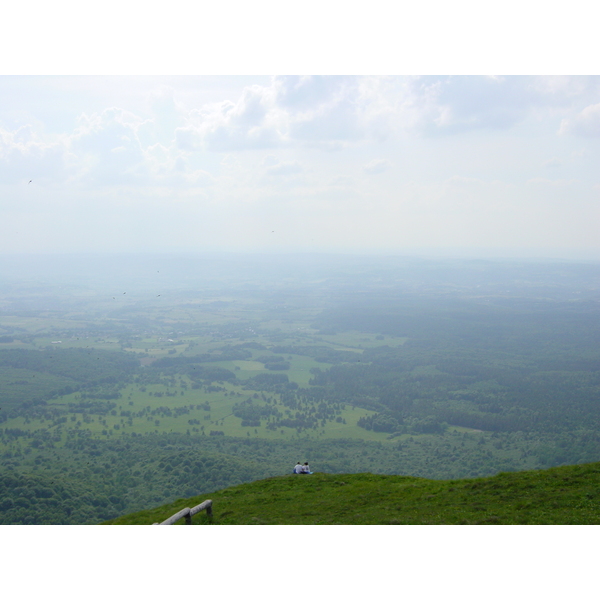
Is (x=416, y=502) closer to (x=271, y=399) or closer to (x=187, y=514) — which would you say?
(x=187, y=514)

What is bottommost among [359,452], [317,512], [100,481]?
[359,452]

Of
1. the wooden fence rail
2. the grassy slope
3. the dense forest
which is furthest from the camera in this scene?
the dense forest

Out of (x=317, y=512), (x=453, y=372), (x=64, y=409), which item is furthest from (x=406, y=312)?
(x=317, y=512)

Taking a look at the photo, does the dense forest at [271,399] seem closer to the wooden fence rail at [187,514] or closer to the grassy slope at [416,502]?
the grassy slope at [416,502]

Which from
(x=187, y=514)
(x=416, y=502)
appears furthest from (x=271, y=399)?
(x=187, y=514)

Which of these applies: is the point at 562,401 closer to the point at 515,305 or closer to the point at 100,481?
the point at 100,481

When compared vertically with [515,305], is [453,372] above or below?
below

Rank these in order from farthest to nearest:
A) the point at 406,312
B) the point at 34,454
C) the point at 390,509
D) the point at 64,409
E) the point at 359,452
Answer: the point at 406,312
the point at 64,409
the point at 359,452
the point at 34,454
the point at 390,509

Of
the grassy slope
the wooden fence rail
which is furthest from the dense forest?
the wooden fence rail

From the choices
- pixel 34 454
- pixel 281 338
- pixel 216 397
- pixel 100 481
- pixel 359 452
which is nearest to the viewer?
pixel 100 481

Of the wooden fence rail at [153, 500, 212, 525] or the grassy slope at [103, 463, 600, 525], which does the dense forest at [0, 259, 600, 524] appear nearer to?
the grassy slope at [103, 463, 600, 525]
